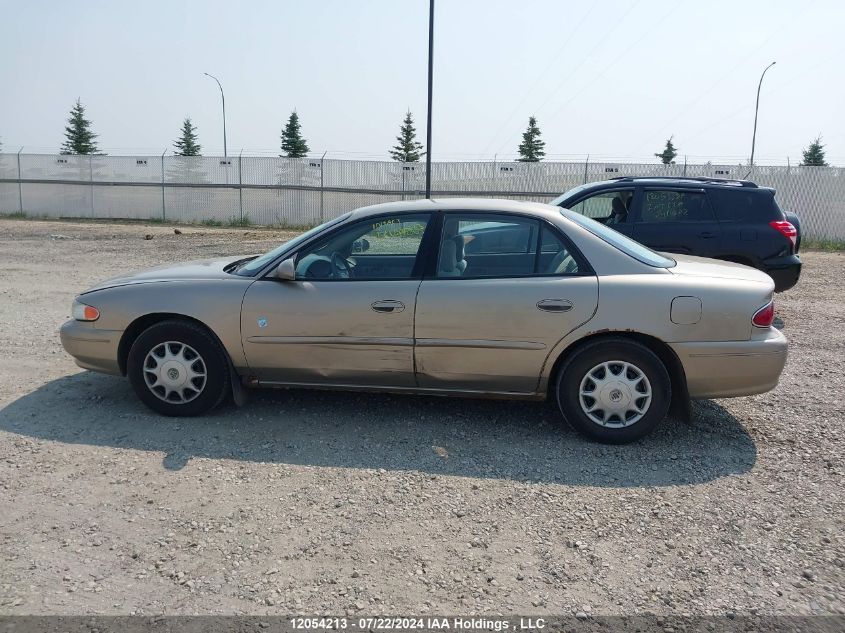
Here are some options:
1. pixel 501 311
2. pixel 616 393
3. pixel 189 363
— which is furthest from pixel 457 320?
pixel 189 363

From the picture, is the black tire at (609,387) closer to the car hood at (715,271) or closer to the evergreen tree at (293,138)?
the car hood at (715,271)

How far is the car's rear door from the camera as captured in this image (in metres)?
8.56

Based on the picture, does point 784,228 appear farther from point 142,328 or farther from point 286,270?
point 142,328

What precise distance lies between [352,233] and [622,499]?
8.11ft

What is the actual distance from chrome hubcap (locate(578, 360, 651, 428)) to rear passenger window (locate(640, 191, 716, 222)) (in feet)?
15.4

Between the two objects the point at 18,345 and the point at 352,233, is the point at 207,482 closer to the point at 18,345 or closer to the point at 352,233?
Result: the point at 352,233

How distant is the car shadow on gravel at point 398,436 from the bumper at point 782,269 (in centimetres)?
374

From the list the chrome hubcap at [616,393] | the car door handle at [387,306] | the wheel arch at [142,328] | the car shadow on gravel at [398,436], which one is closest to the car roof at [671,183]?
the car shadow on gravel at [398,436]

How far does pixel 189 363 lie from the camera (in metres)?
4.96

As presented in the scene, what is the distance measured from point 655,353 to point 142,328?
352 centimetres

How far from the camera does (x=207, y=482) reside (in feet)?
13.3

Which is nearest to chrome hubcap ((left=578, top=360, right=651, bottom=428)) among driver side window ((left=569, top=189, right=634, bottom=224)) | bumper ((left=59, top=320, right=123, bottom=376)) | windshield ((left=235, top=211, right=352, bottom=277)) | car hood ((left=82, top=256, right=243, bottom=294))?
windshield ((left=235, top=211, right=352, bottom=277))

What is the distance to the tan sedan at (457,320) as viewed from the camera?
4.54 meters

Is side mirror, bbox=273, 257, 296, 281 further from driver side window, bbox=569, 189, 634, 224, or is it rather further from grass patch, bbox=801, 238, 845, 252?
grass patch, bbox=801, 238, 845, 252
